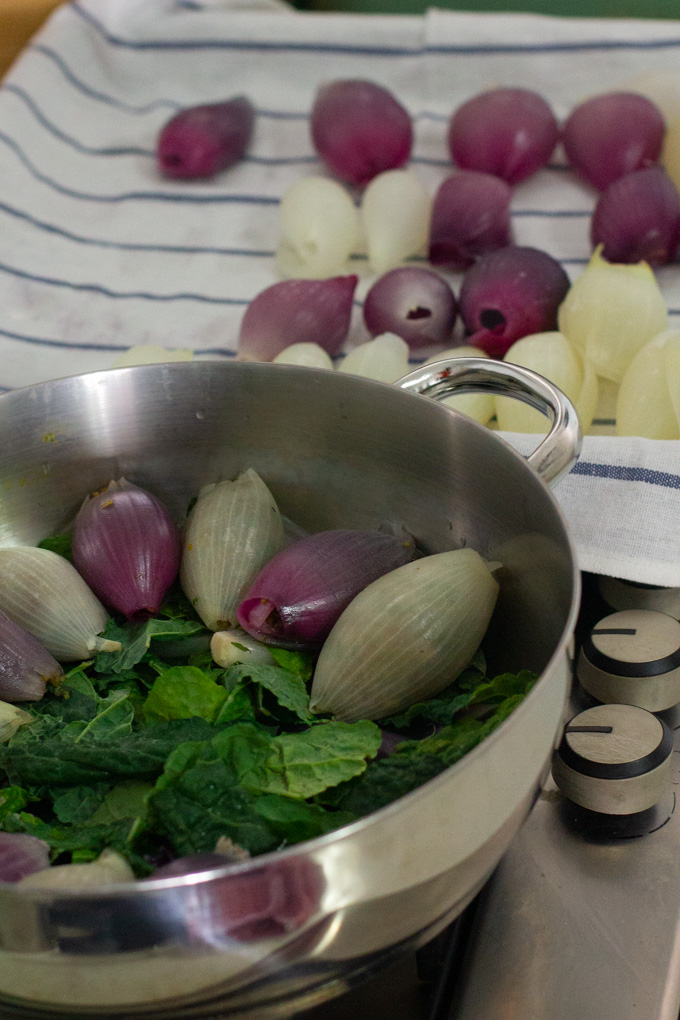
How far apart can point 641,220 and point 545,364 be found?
16 cm

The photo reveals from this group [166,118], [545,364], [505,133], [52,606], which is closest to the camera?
[52,606]

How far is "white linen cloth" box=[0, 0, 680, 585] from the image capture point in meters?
0.61

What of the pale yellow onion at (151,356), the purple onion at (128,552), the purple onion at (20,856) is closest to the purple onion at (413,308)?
the pale yellow onion at (151,356)

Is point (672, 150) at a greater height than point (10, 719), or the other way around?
point (672, 150)

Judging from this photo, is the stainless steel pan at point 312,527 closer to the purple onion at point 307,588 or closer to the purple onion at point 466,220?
the purple onion at point 307,588

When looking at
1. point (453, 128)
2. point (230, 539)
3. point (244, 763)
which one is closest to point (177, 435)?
point (230, 539)

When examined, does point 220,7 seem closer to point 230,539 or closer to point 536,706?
point 230,539

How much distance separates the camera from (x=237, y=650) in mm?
332

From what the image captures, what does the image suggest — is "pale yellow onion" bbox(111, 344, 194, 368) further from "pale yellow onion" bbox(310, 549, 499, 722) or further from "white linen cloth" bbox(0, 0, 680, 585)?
"pale yellow onion" bbox(310, 549, 499, 722)

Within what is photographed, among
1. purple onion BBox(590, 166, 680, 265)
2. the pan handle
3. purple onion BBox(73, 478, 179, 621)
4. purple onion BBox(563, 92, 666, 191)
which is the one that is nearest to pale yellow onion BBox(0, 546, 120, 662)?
purple onion BBox(73, 478, 179, 621)

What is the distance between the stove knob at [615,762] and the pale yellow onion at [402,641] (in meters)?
0.05

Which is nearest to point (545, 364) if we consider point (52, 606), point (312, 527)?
point (312, 527)

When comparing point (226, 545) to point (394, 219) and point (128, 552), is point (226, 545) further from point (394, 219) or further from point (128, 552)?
point (394, 219)

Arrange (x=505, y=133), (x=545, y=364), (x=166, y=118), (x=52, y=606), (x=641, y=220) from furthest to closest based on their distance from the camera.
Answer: (x=166, y=118)
(x=505, y=133)
(x=641, y=220)
(x=545, y=364)
(x=52, y=606)
